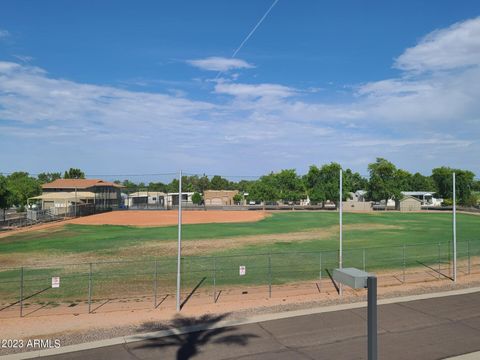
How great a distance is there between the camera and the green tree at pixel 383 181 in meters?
95.5

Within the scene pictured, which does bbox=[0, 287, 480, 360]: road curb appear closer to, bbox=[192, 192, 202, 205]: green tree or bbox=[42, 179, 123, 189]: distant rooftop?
bbox=[42, 179, 123, 189]: distant rooftop

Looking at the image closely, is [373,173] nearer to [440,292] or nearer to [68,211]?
[68,211]

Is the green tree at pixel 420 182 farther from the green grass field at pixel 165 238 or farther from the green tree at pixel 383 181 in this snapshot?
the green grass field at pixel 165 238

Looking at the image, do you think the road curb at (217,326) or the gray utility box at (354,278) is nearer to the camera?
the gray utility box at (354,278)

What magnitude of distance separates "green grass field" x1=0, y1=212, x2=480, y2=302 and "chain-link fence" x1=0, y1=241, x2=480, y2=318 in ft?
0.21

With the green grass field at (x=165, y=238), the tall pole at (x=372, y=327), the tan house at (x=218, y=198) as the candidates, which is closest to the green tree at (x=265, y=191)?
the tan house at (x=218, y=198)

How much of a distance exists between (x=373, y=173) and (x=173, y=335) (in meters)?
91.8

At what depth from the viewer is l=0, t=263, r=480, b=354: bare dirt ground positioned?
1434 cm

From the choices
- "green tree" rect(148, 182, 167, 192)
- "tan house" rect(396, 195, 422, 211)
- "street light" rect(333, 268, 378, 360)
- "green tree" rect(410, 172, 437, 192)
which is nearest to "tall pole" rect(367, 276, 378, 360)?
"street light" rect(333, 268, 378, 360)

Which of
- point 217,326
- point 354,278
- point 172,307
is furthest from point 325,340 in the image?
point 354,278

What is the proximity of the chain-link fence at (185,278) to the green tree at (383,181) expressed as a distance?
6545 cm

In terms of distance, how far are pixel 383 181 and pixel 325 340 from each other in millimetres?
89139

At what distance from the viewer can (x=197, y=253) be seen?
3272cm

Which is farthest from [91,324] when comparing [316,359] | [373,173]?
[373,173]
